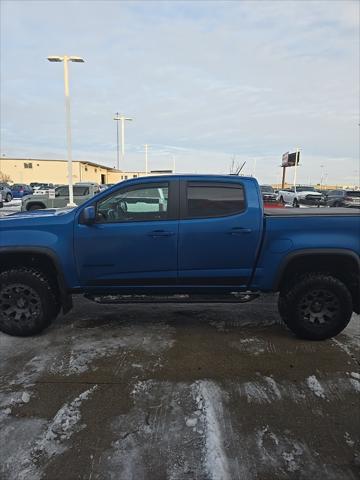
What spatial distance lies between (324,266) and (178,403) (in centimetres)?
241

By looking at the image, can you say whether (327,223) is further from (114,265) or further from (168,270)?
(114,265)

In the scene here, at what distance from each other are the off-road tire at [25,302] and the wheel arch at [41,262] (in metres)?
0.10

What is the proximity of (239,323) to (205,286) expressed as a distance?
888 mm

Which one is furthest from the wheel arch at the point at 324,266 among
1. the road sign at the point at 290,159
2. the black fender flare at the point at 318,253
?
the road sign at the point at 290,159

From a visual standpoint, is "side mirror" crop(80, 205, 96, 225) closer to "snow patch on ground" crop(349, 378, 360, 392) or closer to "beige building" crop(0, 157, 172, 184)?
"snow patch on ground" crop(349, 378, 360, 392)

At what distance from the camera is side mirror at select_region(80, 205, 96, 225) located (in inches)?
A: 163

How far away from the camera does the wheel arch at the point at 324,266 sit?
4195 mm

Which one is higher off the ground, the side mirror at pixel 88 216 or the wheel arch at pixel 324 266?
the side mirror at pixel 88 216

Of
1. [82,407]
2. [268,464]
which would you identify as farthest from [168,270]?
[268,464]

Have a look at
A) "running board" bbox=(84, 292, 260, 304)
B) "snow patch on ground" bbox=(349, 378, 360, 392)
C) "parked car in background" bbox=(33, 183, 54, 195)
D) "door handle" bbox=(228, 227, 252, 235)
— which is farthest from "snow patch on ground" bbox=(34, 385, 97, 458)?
"parked car in background" bbox=(33, 183, 54, 195)

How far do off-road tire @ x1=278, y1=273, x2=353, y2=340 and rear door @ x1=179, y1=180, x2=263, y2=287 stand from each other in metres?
0.58

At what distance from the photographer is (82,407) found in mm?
3074

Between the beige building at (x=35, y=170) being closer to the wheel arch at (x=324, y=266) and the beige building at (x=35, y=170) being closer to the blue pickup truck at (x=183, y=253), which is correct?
the blue pickup truck at (x=183, y=253)

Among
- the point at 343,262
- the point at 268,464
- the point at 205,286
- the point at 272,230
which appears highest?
the point at 272,230
